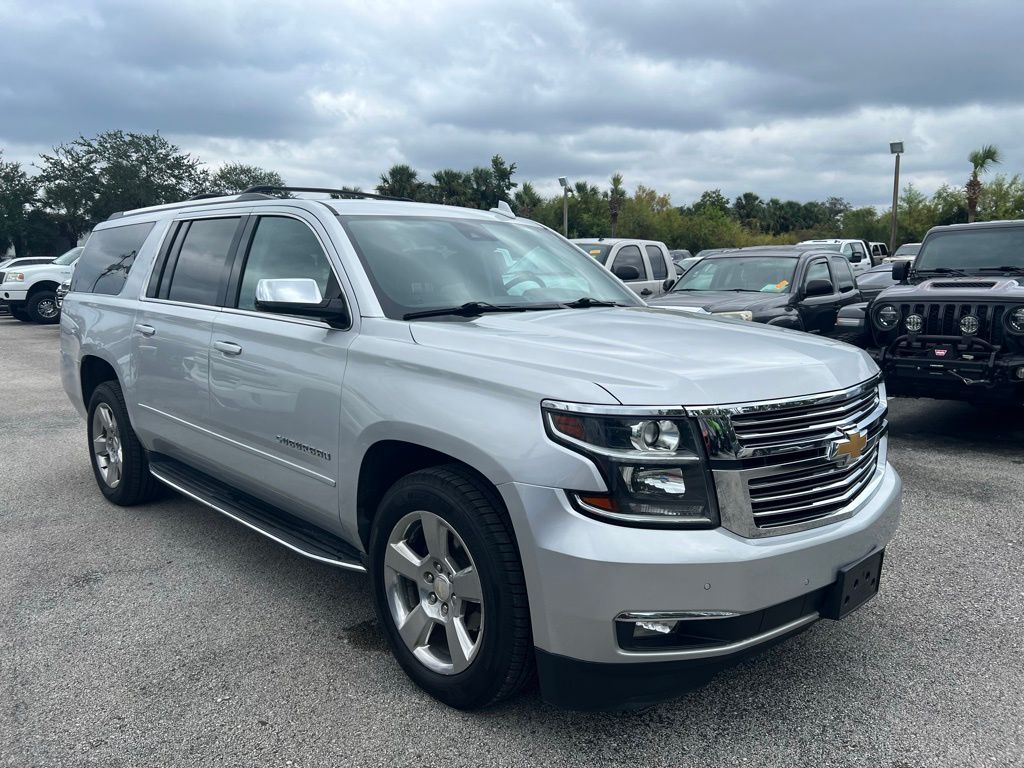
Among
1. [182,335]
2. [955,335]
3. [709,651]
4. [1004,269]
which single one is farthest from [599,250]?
[709,651]

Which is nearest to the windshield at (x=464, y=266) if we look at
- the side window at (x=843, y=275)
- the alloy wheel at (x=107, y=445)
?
the alloy wheel at (x=107, y=445)

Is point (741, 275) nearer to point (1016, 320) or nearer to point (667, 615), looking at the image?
point (1016, 320)

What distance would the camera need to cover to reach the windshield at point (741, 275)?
9.81 metres

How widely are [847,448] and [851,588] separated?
1.49 ft

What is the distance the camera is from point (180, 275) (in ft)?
15.3

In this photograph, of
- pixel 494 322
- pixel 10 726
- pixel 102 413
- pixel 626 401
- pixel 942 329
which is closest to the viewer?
pixel 626 401

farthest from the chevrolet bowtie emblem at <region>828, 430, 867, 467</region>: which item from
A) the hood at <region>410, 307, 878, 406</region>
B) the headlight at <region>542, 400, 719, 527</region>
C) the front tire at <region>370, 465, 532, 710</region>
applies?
the front tire at <region>370, 465, 532, 710</region>

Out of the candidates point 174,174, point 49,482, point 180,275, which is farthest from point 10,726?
point 174,174

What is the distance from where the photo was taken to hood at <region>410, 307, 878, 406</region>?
2.53 m

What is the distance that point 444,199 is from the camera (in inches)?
2162

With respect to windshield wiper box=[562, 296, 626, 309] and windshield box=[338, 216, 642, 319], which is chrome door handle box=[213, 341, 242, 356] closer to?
windshield box=[338, 216, 642, 319]

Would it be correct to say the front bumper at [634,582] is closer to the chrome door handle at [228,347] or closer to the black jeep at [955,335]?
the chrome door handle at [228,347]

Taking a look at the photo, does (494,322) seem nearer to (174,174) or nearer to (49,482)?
(49,482)

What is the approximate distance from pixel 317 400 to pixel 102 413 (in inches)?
108
